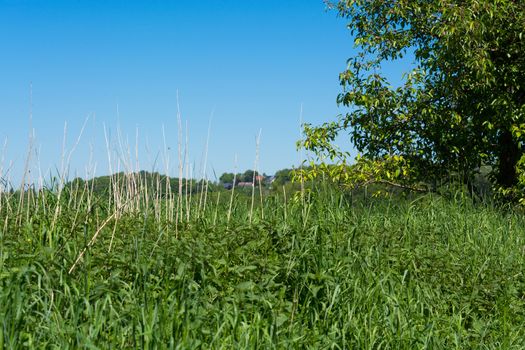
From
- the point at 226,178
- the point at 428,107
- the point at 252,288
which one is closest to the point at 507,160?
the point at 428,107

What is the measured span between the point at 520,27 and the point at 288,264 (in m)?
8.03

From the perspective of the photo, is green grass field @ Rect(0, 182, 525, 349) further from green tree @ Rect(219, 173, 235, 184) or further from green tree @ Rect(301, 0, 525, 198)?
green tree @ Rect(301, 0, 525, 198)

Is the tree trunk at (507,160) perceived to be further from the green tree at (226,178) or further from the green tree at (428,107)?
the green tree at (226,178)

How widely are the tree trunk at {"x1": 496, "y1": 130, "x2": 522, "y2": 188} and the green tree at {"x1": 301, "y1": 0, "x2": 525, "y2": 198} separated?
2 cm

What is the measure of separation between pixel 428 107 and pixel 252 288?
28.4ft

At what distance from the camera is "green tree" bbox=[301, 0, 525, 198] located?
12.4m

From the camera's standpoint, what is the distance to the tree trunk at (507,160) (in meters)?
13.4

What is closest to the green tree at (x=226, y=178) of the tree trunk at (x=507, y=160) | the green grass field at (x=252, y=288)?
the green grass field at (x=252, y=288)

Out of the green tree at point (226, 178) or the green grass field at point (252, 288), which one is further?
the green tree at point (226, 178)

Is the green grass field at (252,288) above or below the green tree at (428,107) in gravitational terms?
below

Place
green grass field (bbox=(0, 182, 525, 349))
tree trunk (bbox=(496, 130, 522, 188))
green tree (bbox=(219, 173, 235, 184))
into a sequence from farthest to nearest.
Result: tree trunk (bbox=(496, 130, 522, 188)), green tree (bbox=(219, 173, 235, 184)), green grass field (bbox=(0, 182, 525, 349))

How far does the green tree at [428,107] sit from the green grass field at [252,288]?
16.3ft

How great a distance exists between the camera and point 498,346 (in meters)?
5.87

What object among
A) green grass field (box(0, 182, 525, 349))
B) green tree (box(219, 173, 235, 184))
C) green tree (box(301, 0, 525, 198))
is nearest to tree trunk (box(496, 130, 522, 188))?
green tree (box(301, 0, 525, 198))
